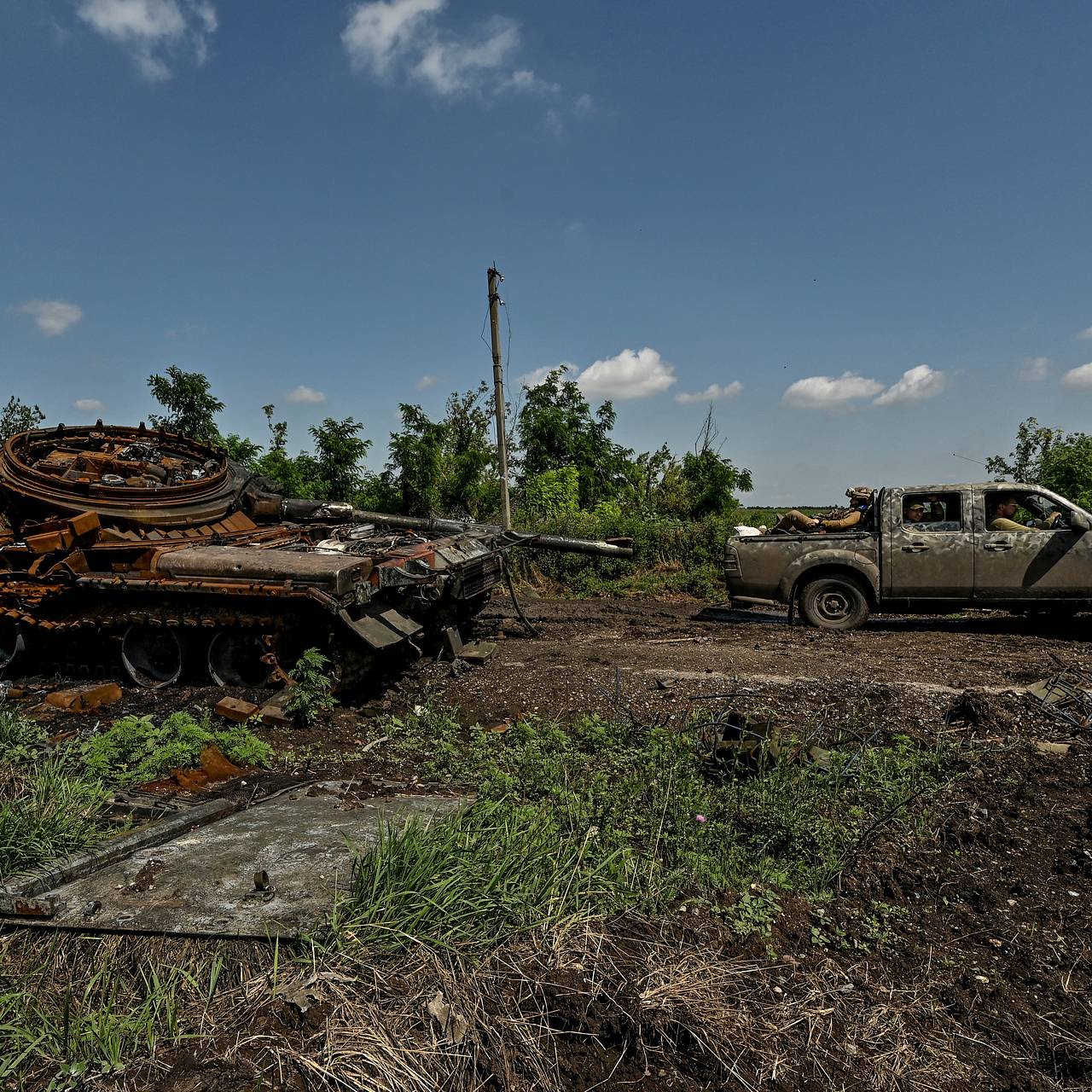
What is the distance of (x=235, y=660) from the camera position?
771 cm

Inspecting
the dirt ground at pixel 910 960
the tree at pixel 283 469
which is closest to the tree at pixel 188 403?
the tree at pixel 283 469

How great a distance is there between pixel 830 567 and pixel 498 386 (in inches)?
324

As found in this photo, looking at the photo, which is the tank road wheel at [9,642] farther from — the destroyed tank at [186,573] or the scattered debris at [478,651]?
the scattered debris at [478,651]

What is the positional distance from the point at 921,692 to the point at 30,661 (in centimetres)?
856

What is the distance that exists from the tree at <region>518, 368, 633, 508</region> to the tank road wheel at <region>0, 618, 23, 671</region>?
56.3ft

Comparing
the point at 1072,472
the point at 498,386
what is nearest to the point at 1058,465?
the point at 1072,472

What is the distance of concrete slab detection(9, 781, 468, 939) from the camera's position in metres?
2.95

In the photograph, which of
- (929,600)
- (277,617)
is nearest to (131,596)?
(277,617)

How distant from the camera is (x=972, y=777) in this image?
4.59m

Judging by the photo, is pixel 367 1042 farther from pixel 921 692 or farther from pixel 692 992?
pixel 921 692

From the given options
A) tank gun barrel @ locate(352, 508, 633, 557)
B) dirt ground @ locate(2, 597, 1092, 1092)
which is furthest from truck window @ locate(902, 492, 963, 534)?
dirt ground @ locate(2, 597, 1092, 1092)

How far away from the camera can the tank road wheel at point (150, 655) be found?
789 cm

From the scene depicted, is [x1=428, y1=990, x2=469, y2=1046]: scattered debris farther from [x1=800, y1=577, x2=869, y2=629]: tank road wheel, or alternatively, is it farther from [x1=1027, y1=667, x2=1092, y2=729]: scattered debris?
[x1=800, y1=577, x2=869, y2=629]: tank road wheel

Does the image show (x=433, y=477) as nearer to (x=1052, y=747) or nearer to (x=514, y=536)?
(x=514, y=536)
